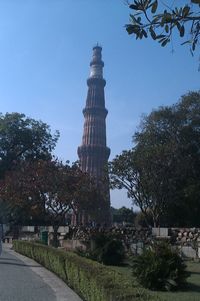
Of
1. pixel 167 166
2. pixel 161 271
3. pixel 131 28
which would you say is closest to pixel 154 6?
pixel 131 28

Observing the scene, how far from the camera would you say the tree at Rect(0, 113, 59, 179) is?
60875mm

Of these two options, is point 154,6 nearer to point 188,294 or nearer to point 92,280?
point 92,280

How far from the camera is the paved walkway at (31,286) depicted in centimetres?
1198

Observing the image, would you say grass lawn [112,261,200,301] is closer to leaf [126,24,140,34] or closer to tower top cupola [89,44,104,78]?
leaf [126,24,140,34]

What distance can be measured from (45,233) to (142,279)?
81.4 ft

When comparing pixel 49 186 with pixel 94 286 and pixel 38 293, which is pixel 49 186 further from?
pixel 94 286

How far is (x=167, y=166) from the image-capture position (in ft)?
140

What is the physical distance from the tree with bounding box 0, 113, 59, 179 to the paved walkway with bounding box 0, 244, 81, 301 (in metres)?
42.2

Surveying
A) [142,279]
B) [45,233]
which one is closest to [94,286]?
[142,279]

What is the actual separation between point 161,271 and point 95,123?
4285 inches

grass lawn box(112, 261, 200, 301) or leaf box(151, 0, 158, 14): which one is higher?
leaf box(151, 0, 158, 14)

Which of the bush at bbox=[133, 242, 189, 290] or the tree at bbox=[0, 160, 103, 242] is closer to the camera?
the bush at bbox=[133, 242, 189, 290]

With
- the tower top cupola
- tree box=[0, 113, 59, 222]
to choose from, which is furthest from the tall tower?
tree box=[0, 113, 59, 222]

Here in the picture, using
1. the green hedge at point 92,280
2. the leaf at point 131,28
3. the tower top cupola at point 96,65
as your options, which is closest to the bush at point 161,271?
the green hedge at point 92,280
